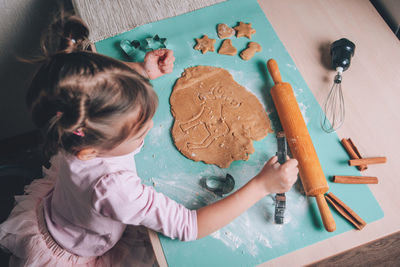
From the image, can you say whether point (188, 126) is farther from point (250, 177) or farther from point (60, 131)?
point (60, 131)

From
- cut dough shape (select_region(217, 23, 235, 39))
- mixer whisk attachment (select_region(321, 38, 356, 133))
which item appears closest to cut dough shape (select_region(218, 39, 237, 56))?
cut dough shape (select_region(217, 23, 235, 39))

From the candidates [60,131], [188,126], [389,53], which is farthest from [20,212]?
[389,53]

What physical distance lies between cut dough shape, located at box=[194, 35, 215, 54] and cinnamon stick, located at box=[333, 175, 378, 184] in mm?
556

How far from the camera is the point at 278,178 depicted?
70 cm

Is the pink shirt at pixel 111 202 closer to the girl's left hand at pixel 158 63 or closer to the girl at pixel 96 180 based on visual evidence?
the girl at pixel 96 180

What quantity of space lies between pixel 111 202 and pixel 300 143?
500 millimetres

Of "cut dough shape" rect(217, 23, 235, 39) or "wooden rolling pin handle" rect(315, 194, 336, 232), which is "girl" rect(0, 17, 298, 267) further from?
"cut dough shape" rect(217, 23, 235, 39)

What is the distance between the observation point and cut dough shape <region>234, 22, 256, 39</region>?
0.99m

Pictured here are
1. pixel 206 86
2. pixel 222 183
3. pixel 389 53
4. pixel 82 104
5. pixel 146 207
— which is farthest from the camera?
pixel 389 53

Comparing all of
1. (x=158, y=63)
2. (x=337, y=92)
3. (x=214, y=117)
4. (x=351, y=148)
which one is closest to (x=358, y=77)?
(x=337, y=92)

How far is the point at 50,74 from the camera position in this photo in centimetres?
53

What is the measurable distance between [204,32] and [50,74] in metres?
0.60

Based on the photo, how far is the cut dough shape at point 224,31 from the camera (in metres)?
0.98

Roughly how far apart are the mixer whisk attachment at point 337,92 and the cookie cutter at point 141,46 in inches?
22.1
